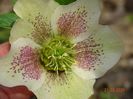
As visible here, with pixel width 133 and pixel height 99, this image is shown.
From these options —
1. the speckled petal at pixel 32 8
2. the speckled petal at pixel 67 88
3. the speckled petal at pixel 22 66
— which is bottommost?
the speckled petal at pixel 67 88

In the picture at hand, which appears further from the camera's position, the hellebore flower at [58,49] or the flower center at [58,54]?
the flower center at [58,54]

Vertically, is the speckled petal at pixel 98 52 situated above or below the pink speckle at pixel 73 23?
below

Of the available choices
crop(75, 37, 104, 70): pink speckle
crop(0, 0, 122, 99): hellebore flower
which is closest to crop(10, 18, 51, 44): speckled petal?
crop(0, 0, 122, 99): hellebore flower

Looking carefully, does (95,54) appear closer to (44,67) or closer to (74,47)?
(74,47)

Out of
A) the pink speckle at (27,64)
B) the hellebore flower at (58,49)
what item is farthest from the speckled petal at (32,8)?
the pink speckle at (27,64)

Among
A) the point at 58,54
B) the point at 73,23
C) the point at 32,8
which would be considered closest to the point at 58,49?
the point at 58,54

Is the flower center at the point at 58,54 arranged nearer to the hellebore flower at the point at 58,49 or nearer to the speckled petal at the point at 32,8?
the hellebore flower at the point at 58,49

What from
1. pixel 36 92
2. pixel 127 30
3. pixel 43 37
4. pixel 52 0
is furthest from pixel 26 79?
pixel 127 30

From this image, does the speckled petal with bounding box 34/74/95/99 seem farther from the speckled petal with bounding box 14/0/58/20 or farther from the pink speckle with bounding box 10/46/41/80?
the speckled petal with bounding box 14/0/58/20
